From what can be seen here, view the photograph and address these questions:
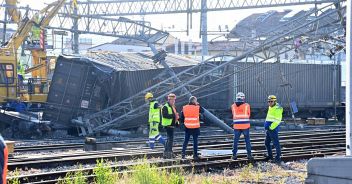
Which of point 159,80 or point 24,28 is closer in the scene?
point 159,80

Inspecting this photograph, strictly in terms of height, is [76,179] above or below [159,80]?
below

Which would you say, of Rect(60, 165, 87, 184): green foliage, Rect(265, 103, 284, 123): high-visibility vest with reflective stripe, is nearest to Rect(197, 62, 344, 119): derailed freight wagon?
Rect(265, 103, 284, 123): high-visibility vest with reflective stripe

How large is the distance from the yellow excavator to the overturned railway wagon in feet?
6.72

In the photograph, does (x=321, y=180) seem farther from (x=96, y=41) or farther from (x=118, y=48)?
(x=96, y=41)

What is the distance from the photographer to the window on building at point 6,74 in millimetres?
28016

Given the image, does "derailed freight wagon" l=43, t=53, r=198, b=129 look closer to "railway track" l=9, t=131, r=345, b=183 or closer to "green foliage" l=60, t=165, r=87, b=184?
"railway track" l=9, t=131, r=345, b=183

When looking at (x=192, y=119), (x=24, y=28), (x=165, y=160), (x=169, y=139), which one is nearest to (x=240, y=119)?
(x=192, y=119)

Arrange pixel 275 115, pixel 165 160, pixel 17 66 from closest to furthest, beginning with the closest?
pixel 165 160 < pixel 275 115 < pixel 17 66

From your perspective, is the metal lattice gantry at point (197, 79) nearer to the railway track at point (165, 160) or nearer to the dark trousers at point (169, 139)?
the railway track at point (165, 160)

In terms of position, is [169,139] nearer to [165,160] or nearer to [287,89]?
[165,160]

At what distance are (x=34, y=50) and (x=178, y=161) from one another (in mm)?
20882

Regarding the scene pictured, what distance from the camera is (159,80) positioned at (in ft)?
97.9

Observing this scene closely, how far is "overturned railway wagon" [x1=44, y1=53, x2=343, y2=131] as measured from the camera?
90.2ft

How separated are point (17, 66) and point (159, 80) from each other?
7.05 metres
